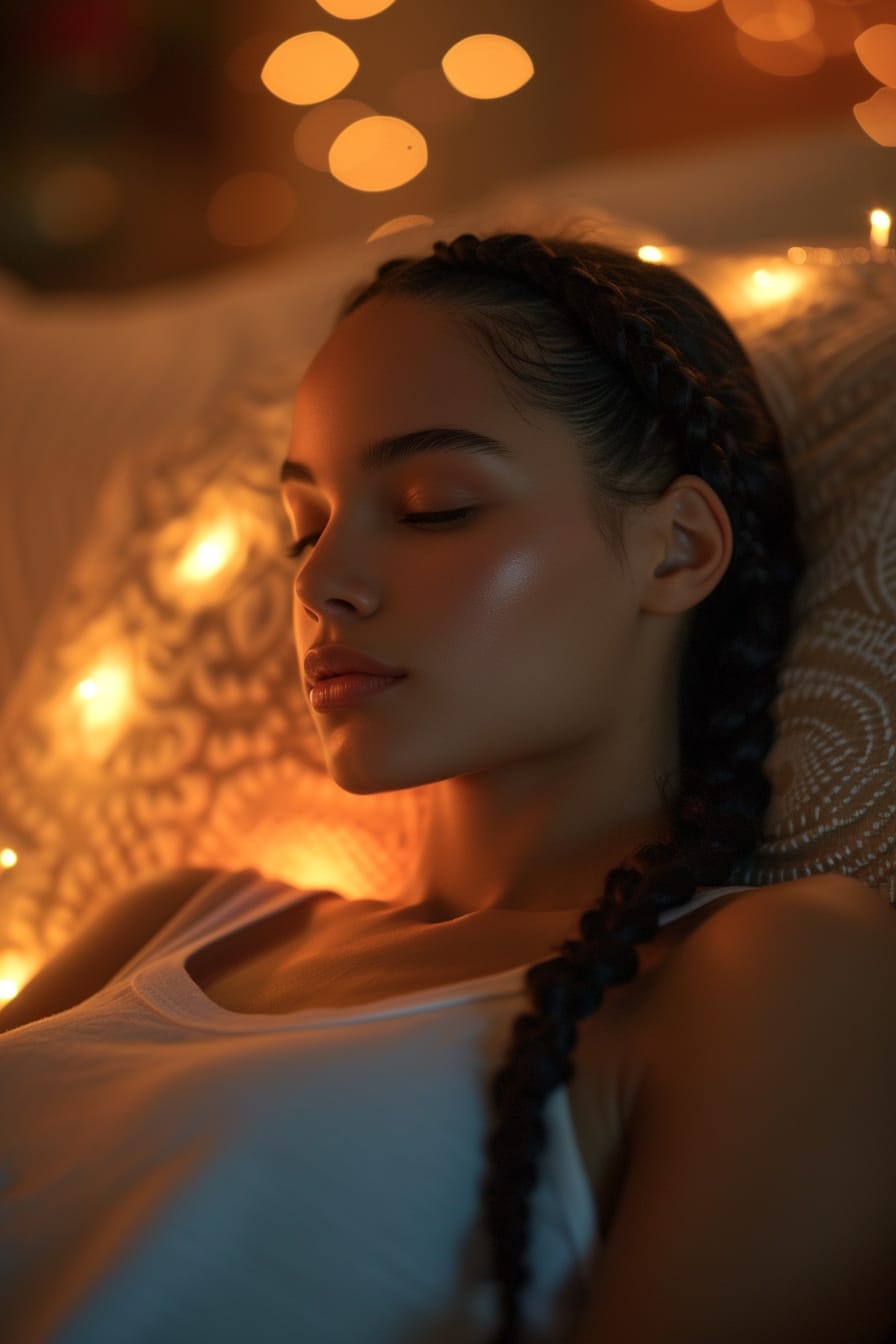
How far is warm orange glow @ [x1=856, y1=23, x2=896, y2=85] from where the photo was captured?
6.39 ft

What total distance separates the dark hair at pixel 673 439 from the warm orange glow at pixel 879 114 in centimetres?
85

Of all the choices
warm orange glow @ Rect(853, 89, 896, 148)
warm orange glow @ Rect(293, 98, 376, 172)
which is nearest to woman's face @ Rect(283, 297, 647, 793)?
warm orange glow @ Rect(853, 89, 896, 148)

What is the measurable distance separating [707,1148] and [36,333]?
145cm

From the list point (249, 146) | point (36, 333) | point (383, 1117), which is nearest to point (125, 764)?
point (383, 1117)

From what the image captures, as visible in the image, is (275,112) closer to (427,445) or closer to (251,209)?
(251,209)

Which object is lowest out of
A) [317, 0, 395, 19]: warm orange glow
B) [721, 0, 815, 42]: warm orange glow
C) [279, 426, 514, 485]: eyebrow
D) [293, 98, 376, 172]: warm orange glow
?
[279, 426, 514, 485]: eyebrow

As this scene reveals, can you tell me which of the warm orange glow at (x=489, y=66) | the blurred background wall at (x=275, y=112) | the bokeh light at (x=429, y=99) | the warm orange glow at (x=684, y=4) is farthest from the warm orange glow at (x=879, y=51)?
the bokeh light at (x=429, y=99)

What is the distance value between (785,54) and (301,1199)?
6.86ft

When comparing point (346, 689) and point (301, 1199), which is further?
point (346, 689)

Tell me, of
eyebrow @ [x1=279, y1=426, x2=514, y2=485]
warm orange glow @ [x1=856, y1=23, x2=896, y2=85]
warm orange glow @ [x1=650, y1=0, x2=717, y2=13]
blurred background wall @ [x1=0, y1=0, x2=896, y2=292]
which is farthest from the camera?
blurred background wall @ [x1=0, y1=0, x2=896, y2=292]

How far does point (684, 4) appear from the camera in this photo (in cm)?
229

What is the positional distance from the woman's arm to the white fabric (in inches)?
2.8

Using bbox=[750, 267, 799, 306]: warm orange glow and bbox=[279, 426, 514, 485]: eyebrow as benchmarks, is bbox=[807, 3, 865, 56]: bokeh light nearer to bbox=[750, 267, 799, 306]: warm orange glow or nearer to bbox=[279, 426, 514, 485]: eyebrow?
bbox=[750, 267, 799, 306]: warm orange glow

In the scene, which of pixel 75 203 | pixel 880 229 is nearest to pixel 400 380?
pixel 880 229
